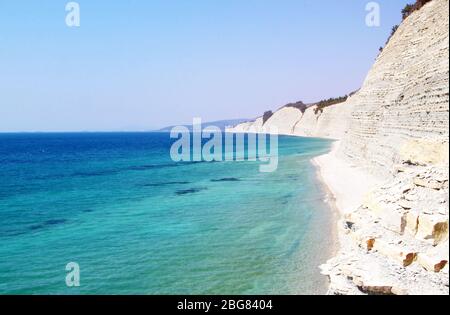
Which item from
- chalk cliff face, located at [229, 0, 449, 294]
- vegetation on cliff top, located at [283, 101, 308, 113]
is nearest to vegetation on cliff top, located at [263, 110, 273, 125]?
vegetation on cliff top, located at [283, 101, 308, 113]

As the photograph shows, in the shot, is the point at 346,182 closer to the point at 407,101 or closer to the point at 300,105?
the point at 407,101

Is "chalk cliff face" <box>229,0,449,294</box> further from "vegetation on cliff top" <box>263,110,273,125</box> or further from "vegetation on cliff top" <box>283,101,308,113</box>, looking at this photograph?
"vegetation on cliff top" <box>263,110,273,125</box>

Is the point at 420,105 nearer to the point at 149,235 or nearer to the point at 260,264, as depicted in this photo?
the point at 260,264

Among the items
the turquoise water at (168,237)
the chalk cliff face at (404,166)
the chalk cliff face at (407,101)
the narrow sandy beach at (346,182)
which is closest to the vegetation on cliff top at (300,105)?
the chalk cliff face at (404,166)

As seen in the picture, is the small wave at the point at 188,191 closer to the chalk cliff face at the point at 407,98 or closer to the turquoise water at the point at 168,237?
the turquoise water at the point at 168,237

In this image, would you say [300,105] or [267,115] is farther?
[267,115]

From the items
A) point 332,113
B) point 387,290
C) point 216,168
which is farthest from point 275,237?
point 332,113

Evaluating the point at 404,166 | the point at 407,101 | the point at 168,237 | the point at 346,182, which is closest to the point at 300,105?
the point at 346,182
